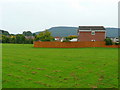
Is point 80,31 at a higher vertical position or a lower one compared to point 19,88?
higher

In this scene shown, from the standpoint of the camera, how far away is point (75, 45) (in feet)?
122

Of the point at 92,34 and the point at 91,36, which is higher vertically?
the point at 92,34

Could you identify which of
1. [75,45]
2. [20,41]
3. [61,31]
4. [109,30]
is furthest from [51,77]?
[61,31]

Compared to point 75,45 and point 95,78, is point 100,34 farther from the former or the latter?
point 95,78

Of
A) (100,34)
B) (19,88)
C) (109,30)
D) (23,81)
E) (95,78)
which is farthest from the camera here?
(109,30)

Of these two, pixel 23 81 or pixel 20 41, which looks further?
pixel 20 41

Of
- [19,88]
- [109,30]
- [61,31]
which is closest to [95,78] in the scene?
[19,88]

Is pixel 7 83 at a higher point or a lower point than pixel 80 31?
lower

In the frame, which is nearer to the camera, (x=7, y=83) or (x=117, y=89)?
(x=117, y=89)

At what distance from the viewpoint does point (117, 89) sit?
6.16 metres

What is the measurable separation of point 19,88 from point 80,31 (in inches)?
1717

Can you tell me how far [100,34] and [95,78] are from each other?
136 ft

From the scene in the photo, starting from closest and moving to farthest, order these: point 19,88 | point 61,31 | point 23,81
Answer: point 19,88, point 23,81, point 61,31

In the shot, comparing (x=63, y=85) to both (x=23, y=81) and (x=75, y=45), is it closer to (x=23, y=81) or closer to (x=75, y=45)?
(x=23, y=81)
